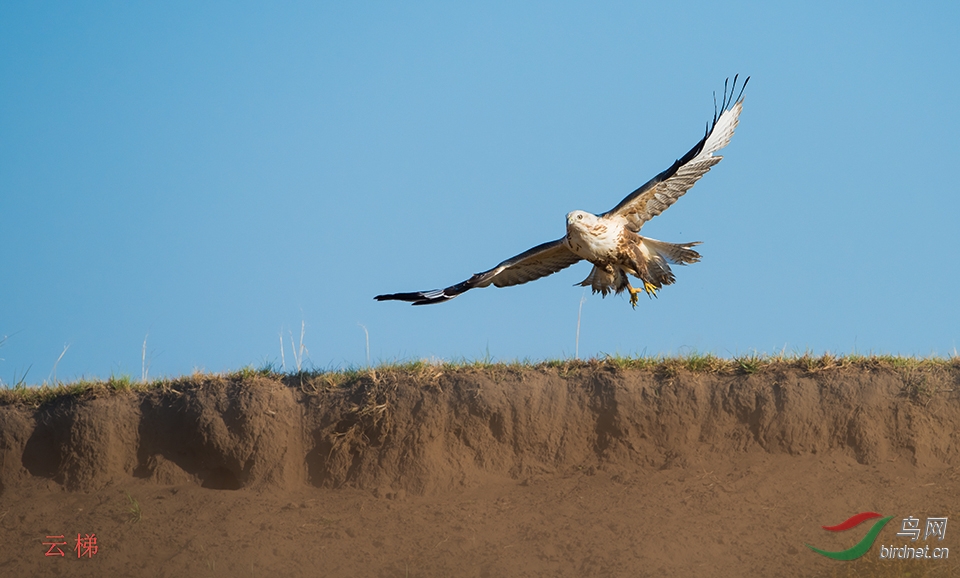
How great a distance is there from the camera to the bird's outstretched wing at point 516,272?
721 cm

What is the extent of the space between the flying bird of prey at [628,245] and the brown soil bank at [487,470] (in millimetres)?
1652

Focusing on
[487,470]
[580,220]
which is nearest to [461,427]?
[487,470]

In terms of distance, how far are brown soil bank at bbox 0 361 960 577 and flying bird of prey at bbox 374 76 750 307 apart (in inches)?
65.0

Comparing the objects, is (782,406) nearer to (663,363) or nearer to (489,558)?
(663,363)

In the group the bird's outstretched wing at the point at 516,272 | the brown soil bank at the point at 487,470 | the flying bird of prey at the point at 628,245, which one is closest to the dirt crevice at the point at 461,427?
the brown soil bank at the point at 487,470

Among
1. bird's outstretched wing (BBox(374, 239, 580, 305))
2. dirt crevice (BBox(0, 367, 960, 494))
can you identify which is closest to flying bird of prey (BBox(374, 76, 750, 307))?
bird's outstretched wing (BBox(374, 239, 580, 305))

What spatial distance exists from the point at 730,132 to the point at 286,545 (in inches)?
231

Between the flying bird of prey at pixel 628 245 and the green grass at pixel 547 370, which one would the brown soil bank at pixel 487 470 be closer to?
the green grass at pixel 547 370

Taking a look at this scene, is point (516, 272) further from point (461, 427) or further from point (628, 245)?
point (461, 427)

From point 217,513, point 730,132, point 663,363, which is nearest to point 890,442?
point 663,363

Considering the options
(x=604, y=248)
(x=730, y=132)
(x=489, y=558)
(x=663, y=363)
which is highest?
(x=730, y=132)

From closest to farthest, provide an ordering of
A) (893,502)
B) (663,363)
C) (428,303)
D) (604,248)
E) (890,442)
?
(893,502), (890,442), (663,363), (428,303), (604,248)

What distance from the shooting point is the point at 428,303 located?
7.23 meters

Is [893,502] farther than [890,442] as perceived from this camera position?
No
